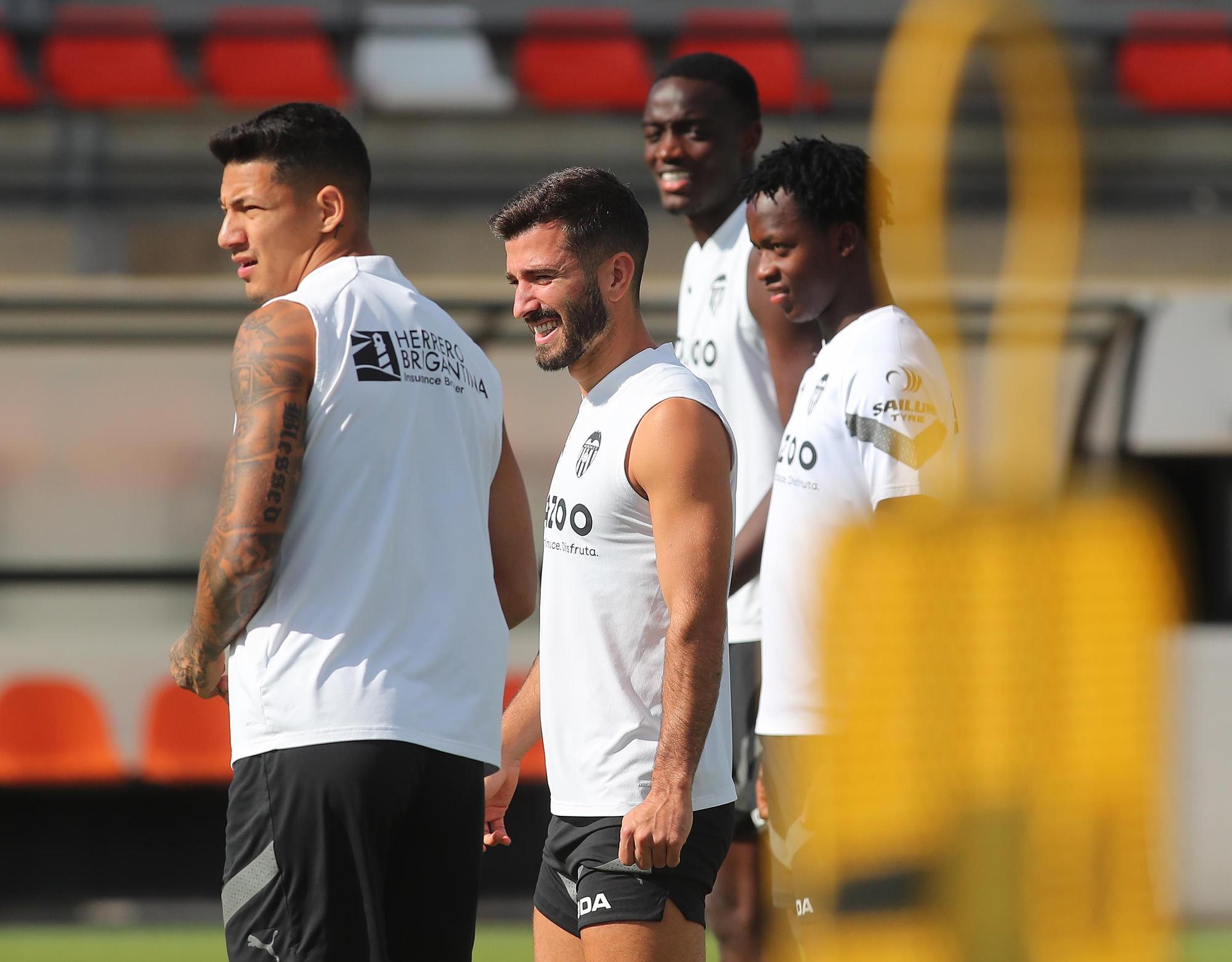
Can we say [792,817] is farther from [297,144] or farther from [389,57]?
[389,57]

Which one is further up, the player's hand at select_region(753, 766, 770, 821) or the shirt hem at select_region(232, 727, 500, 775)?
the shirt hem at select_region(232, 727, 500, 775)

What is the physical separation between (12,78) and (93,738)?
534cm

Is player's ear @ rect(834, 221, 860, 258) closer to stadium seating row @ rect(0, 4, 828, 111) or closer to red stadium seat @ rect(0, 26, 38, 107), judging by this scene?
stadium seating row @ rect(0, 4, 828, 111)

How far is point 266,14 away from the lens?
10.9 meters

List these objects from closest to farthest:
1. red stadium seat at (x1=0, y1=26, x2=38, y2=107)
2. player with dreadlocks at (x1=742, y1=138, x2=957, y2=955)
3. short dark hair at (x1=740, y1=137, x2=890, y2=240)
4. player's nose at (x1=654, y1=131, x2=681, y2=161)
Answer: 1. player with dreadlocks at (x1=742, y1=138, x2=957, y2=955)
2. short dark hair at (x1=740, y1=137, x2=890, y2=240)
3. player's nose at (x1=654, y1=131, x2=681, y2=161)
4. red stadium seat at (x1=0, y1=26, x2=38, y2=107)

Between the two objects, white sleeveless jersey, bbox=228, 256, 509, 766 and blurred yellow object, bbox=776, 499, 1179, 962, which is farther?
white sleeveless jersey, bbox=228, 256, 509, 766

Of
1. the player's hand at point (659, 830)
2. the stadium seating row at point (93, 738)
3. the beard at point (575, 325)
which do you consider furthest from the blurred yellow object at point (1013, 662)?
the stadium seating row at point (93, 738)

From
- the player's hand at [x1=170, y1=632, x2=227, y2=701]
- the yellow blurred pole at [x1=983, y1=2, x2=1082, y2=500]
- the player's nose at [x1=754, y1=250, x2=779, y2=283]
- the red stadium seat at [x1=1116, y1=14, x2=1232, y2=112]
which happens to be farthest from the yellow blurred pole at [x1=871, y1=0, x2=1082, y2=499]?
the red stadium seat at [x1=1116, y1=14, x2=1232, y2=112]

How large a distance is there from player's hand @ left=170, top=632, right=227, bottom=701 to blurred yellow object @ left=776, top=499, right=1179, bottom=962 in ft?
5.03

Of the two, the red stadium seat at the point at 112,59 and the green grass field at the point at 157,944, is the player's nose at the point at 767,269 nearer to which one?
the green grass field at the point at 157,944

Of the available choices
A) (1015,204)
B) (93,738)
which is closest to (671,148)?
(1015,204)

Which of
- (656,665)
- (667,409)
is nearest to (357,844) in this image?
(656,665)

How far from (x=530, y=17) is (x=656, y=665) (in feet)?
30.6

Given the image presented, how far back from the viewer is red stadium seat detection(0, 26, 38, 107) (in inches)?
387
